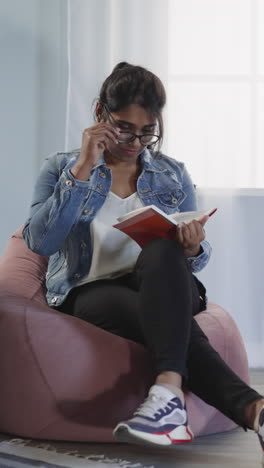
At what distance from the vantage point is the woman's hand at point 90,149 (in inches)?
66.8

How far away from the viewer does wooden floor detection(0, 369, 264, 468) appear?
1420mm

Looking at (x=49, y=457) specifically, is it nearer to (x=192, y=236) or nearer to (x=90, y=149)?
(x=192, y=236)

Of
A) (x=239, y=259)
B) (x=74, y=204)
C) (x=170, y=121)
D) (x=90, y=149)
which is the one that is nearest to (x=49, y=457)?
(x=74, y=204)

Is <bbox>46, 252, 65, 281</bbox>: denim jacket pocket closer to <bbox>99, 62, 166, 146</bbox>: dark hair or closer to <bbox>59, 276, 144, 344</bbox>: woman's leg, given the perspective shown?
<bbox>59, 276, 144, 344</bbox>: woman's leg

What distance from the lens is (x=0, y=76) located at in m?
3.16

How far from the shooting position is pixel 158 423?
4.44ft

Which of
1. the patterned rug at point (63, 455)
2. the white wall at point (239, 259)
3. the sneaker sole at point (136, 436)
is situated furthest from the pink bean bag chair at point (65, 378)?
the white wall at point (239, 259)

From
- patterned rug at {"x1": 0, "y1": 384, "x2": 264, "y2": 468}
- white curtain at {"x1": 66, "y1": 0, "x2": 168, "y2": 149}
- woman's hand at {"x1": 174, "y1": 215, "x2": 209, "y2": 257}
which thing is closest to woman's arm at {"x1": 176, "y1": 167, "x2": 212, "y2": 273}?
woman's hand at {"x1": 174, "y1": 215, "x2": 209, "y2": 257}

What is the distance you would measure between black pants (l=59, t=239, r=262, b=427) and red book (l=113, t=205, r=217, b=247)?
38 millimetres

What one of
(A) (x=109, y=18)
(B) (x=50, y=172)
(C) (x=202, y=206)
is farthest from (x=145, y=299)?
(A) (x=109, y=18)

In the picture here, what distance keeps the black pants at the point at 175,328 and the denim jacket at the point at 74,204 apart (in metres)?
0.22

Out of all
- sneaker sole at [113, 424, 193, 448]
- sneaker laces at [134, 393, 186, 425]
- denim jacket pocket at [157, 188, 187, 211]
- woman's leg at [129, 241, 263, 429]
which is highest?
denim jacket pocket at [157, 188, 187, 211]

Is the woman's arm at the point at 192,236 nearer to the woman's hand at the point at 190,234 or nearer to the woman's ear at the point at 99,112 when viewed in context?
the woman's hand at the point at 190,234

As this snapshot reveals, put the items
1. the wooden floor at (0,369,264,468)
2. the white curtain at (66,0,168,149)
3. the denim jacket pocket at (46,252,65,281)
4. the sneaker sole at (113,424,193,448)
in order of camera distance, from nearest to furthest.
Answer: the sneaker sole at (113,424,193,448) < the wooden floor at (0,369,264,468) < the denim jacket pocket at (46,252,65,281) < the white curtain at (66,0,168,149)
